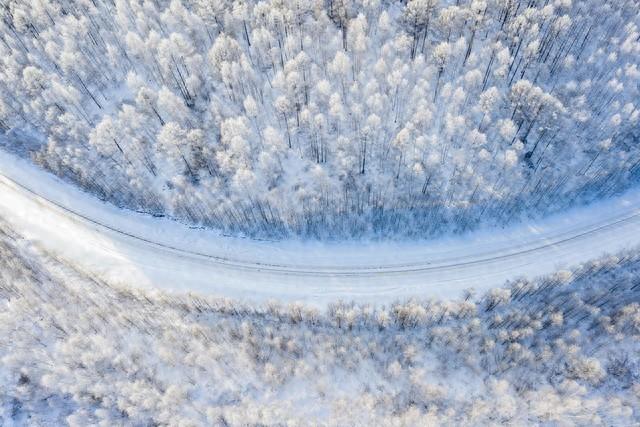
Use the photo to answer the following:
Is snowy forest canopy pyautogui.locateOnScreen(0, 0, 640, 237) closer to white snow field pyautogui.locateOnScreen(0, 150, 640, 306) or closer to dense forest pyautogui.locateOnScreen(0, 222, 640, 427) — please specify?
white snow field pyautogui.locateOnScreen(0, 150, 640, 306)

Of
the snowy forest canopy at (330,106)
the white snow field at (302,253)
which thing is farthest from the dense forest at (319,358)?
the snowy forest canopy at (330,106)

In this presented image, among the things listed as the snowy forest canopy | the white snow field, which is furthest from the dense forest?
the snowy forest canopy

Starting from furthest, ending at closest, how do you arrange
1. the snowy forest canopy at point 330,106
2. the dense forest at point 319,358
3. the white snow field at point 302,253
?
the snowy forest canopy at point 330,106
the white snow field at point 302,253
the dense forest at point 319,358

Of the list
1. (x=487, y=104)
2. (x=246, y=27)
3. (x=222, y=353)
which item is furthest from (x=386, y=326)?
(x=246, y=27)

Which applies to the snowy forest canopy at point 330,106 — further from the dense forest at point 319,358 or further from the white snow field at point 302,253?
the dense forest at point 319,358

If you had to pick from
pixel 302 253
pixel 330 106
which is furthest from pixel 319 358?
pixel 330 106

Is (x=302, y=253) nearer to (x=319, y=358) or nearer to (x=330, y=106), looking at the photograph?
(x=319, y=358)
